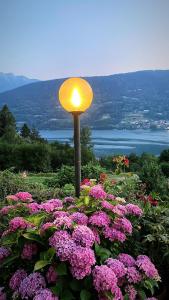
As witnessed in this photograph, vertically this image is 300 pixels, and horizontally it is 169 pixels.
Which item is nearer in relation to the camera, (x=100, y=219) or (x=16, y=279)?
(x=16, y=279)

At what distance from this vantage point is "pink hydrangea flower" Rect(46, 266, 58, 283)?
2420 mm

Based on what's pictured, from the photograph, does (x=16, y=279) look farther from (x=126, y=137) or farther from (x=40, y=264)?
(x=126, y=137)

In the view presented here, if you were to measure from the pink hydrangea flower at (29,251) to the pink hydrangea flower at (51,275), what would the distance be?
20 cm

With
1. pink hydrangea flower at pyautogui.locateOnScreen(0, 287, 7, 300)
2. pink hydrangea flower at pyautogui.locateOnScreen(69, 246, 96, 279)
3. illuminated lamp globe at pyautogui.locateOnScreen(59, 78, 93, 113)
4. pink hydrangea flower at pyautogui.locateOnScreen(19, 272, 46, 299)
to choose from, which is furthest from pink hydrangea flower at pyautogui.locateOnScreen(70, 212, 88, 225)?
illuminated lamp globe at pyautogui.locateOnScreen(59, 78, 93, 113)

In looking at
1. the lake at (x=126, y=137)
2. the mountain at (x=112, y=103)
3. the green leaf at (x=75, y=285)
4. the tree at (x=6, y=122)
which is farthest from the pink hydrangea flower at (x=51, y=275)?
the mountain at (x=112, y=103)

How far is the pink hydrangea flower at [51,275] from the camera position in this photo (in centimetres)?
242

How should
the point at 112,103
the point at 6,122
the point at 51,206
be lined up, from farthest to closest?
the point at 112,103 → the point at 6,122 → the point at 51,206

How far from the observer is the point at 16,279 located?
255 centimetres

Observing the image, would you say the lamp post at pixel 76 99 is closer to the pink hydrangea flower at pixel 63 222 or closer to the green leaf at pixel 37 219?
the green leaf at pixel 37 219

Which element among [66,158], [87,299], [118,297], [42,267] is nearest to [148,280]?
[118,297]

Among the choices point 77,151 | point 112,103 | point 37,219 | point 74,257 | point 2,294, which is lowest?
point 2,294

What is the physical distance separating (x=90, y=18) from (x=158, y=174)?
14.4 metres

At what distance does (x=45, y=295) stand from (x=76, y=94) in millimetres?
2215

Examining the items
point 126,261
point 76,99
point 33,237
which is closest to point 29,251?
point 33,237
